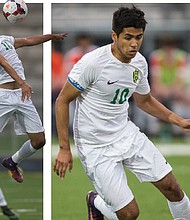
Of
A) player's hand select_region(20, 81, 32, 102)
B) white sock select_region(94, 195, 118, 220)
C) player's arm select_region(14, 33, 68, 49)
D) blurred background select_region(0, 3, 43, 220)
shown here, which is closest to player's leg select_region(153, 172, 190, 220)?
white sock select_region(94, 195, 118, 220)

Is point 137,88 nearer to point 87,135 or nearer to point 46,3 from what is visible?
point 87,135

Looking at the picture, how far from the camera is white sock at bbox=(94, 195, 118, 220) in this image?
27.9 feet

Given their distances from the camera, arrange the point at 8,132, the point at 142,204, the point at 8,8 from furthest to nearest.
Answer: the point at 8,132
the point at 142,204
the point at 8,8

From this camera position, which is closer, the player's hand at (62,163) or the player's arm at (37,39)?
the player's hand at (62,163)

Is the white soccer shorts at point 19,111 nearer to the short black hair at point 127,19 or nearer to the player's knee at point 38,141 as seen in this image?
the player's knee at point 38,141

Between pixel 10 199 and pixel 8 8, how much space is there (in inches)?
177

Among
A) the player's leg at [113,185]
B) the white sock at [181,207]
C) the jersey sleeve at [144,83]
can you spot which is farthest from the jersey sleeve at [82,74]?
the white sock at [181,207]

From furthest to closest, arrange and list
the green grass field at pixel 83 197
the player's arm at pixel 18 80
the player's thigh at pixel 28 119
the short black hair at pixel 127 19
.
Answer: the green grass field at pixel 83 197 < the player's thigh at pixel 28 119 < the player's arm at pixel 18 80 < the short black hair at pixel 127 19

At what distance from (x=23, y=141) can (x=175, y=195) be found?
13.7 metres

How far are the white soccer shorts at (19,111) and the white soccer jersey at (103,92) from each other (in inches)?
76.5

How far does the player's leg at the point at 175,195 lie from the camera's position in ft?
26.5

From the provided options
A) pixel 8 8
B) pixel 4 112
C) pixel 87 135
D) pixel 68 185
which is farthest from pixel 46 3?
pixel 68 185

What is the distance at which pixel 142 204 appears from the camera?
11.8 meters

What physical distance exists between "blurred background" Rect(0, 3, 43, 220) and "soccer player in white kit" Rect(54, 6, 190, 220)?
2.92 m
